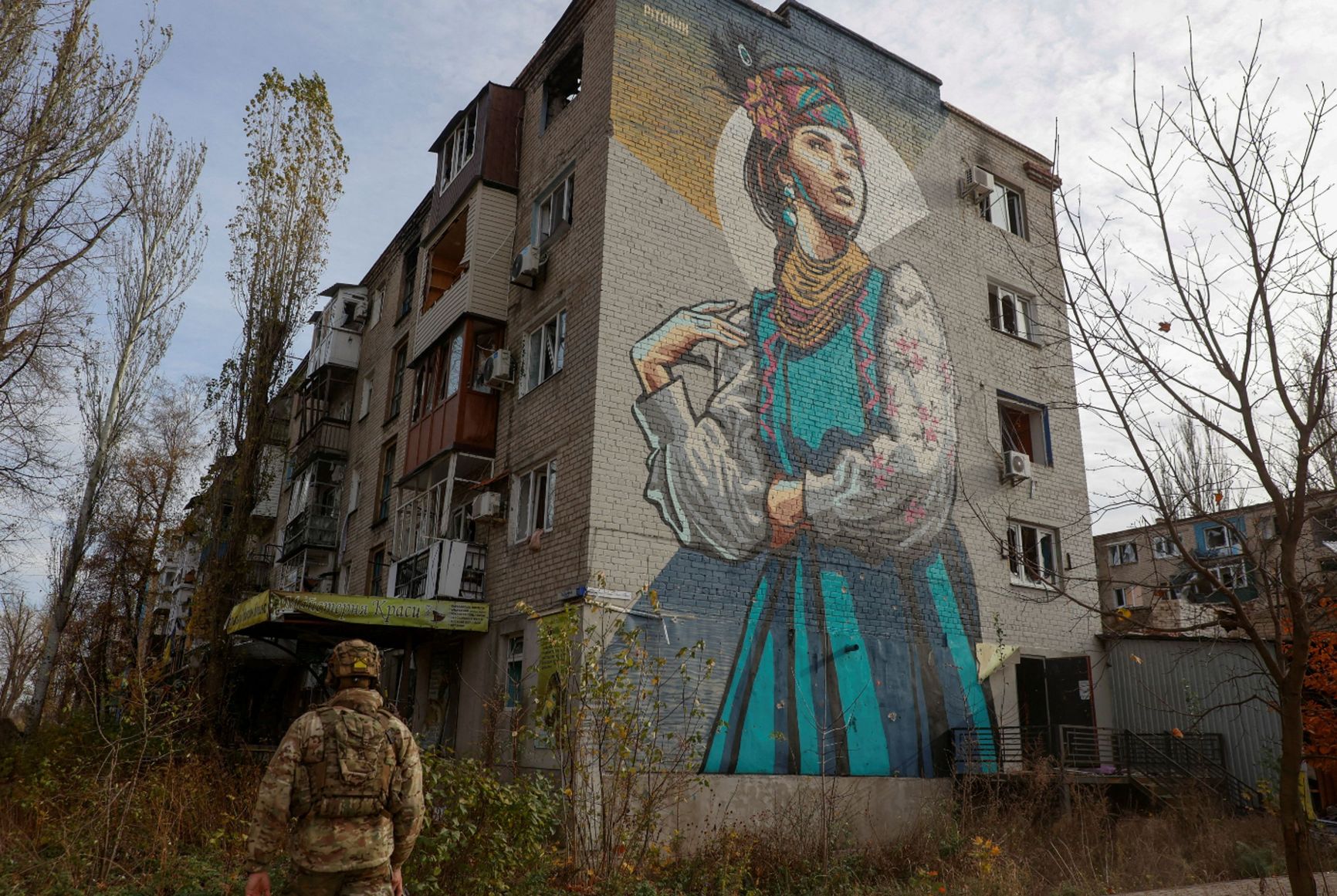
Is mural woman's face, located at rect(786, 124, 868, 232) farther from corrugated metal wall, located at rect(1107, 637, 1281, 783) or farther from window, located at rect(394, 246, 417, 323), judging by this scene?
window, located at rect(394, 246, 417, 323)

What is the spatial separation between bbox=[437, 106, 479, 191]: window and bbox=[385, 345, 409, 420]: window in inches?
159

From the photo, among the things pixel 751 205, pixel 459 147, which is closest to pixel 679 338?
pixel 751 205

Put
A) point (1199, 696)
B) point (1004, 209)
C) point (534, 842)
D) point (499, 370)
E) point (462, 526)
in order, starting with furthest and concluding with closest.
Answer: point (1004, 209), point (1199, 696), point (462, 526), point (499, 370), point (534, 842)

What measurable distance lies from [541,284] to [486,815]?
9.44 metres

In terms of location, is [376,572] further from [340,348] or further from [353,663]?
[353,663]

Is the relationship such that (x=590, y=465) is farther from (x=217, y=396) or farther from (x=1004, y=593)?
(x=217, y=396)

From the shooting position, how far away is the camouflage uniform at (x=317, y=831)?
14.8 ft

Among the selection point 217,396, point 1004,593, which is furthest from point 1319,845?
point 217,396

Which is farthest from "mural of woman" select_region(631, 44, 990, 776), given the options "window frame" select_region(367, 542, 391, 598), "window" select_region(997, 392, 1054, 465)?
"window frame" select_region(367, 542, 391, 598)

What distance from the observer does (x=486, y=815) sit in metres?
7.48

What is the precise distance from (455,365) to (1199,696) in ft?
44.8

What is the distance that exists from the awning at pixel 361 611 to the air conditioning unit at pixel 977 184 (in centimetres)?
1192

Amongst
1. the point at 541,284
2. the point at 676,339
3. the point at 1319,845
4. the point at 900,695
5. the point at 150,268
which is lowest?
the point at 1319,845

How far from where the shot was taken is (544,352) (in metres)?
14.6
